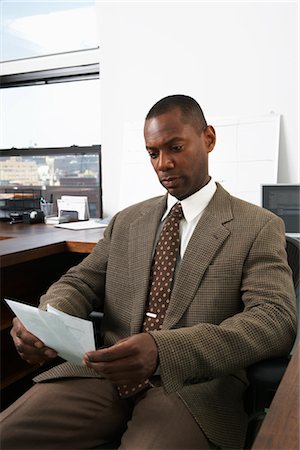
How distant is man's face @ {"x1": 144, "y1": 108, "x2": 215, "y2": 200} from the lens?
123 centimetres

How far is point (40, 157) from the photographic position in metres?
3.26

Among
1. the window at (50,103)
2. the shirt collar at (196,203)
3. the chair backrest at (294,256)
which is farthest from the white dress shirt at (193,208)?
the window at (50,103)

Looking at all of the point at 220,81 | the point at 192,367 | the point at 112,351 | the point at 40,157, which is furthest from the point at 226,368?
the point at 40,157

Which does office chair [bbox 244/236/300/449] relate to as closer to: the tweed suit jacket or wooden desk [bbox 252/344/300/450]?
the tweed suit jacket

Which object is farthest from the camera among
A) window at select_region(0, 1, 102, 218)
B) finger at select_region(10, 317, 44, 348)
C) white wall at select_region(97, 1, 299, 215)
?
window at select_region(0, 1, 102, 218)

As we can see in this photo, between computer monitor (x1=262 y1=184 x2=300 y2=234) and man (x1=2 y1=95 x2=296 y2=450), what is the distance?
0.89 m

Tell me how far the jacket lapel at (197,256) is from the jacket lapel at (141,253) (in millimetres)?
104

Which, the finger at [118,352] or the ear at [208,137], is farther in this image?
Answer: the ear at [208,137]

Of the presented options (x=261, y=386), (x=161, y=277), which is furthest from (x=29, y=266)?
(x=261, y=386)

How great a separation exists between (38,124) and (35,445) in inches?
104

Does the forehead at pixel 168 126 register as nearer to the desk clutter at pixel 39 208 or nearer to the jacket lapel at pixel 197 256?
the jacket lapel at pixel 197 256

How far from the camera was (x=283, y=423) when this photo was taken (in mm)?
577

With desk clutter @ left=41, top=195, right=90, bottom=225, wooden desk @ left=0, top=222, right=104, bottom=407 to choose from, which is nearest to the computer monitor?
wooden desk @ left=0, top=222, right=104, bottom=407

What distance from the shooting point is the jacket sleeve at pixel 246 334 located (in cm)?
92
